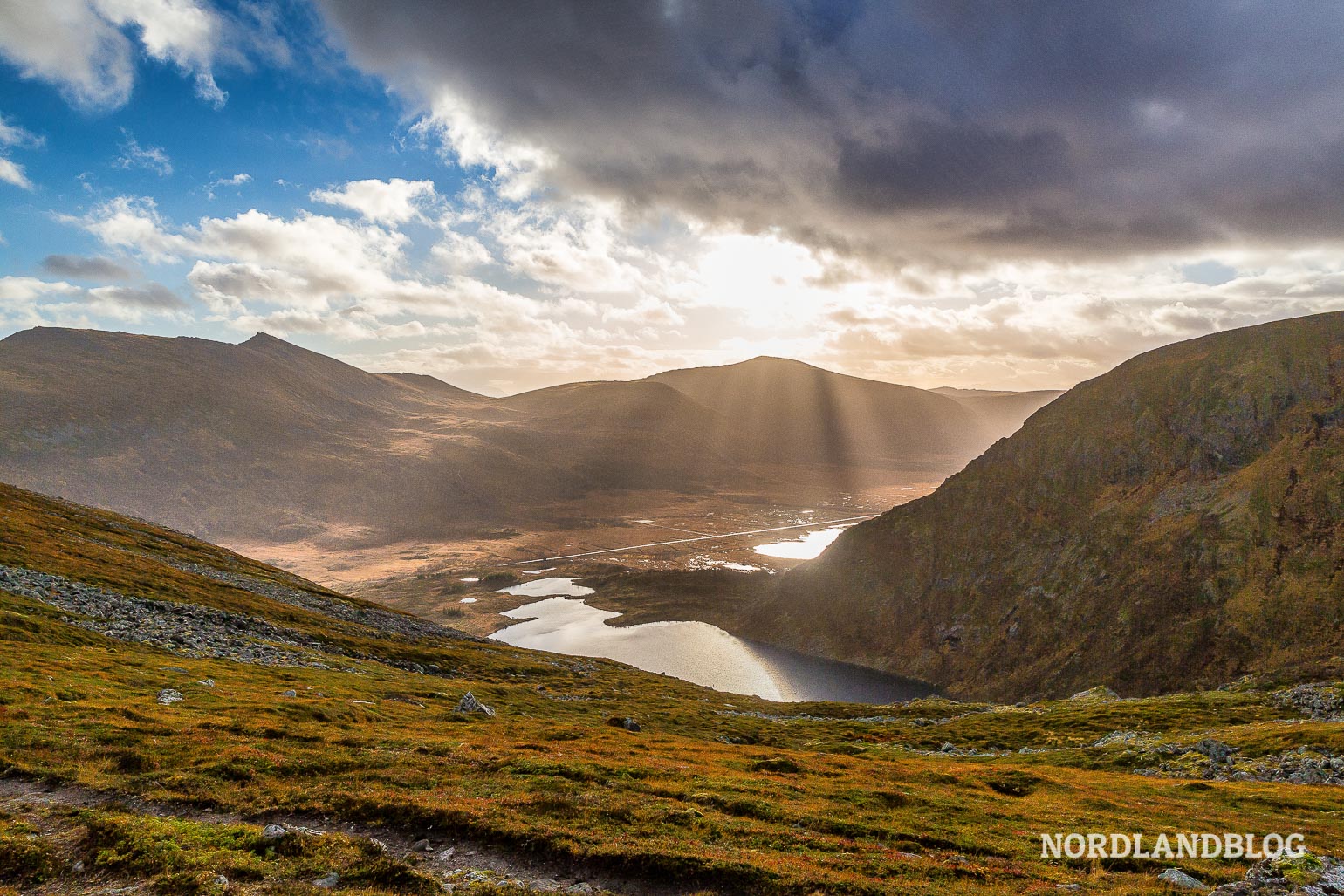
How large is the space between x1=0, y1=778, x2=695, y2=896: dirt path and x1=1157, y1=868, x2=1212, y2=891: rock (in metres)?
17.2

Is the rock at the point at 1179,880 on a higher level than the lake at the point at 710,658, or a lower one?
higher

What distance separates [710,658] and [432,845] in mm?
145581

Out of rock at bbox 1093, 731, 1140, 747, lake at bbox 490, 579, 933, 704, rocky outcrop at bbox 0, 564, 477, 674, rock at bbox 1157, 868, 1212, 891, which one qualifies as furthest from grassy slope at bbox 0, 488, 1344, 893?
lake at bbox 490, 579, 933, 704

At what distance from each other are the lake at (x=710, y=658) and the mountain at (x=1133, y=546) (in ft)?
26.0

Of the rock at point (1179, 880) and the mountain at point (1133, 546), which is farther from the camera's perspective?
the mountain at point (1133, 546)

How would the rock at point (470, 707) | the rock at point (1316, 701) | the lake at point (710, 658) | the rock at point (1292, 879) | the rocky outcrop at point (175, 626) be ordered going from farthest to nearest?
the lake at point (710, 658) < the rock at point (1316, 701) < the rocky outcrop at point (175, 626) < the rock at point (470, 707) < the rock at point (1292, 879)

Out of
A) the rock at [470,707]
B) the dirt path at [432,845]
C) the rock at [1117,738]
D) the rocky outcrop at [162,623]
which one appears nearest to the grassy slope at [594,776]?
the dirt path at [432,845]

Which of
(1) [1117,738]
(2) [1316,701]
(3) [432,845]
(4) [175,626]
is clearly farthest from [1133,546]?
(4) [175,626]

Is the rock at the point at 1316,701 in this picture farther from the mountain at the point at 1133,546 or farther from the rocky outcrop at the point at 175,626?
the rocky outcrop at the point at 175,626

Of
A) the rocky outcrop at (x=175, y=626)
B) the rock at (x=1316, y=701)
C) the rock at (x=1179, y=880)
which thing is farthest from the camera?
the rock at (x=1316, y=701)

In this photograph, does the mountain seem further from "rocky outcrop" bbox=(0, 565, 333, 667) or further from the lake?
"rocky outcrop" bbox=(0, 565, 333, 667)

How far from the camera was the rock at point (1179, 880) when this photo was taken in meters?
20.4

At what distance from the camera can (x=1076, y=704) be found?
8606 centimetres

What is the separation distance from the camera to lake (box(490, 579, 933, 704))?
13625 centimetres
